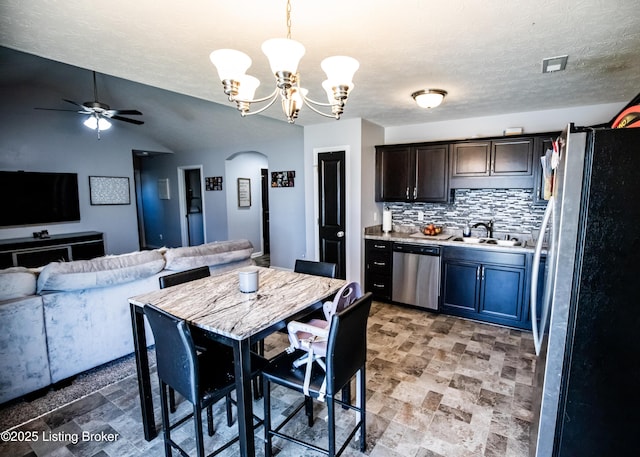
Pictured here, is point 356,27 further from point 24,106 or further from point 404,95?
point 24,106

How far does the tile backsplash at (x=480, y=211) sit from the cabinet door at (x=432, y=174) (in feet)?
1.08

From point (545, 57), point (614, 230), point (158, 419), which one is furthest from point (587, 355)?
point (158, 419)

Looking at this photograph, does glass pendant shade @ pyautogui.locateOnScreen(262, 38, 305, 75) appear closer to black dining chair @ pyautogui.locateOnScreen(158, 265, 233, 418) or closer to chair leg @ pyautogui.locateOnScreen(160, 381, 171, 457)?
black dining chair @ pyautogui.locateOnScreen(158, 265, 233, 418)

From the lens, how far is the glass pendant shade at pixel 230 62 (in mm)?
1528

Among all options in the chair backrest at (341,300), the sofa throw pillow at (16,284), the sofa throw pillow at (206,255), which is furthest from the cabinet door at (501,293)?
the sofa throw pillow at (16,284)

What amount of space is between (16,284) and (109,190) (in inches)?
189

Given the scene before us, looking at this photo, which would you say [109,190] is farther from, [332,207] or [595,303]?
[595,303]

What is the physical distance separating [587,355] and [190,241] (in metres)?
7.88

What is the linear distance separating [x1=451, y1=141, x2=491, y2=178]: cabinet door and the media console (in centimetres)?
629

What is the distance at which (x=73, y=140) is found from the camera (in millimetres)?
5996

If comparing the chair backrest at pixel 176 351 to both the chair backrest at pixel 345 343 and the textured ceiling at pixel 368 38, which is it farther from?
the textured ceiling at pixel 368 38

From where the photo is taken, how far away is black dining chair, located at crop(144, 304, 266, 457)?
4.90 ft

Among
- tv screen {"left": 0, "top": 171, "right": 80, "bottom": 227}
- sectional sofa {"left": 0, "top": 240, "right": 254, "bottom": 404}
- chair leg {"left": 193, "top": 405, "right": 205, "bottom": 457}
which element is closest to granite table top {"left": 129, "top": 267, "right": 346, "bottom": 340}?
chair leg {"left": 193, "top": 405, "right": 205, "bottom": 457}

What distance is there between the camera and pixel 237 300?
190cm
